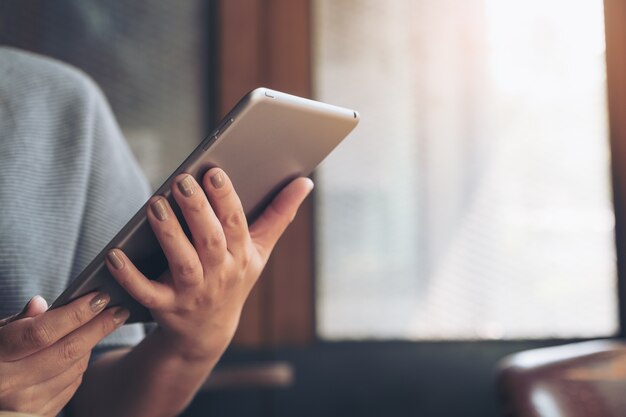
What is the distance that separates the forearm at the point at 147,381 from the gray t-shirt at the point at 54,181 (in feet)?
0.30

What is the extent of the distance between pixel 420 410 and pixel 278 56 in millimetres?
1248

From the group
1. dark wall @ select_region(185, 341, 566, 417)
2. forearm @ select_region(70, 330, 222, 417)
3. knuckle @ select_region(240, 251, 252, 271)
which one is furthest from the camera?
dark wall @ select_region(185, 341, 566, 417)

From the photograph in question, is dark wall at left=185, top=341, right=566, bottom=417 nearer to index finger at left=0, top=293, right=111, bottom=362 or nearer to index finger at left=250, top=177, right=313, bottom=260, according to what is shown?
index finger at left=250, top=177, right=313, bottom=260

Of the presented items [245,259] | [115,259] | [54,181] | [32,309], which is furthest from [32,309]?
[54,181]

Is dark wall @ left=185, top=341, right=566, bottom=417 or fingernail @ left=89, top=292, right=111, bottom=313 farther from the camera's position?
dark wall @ left=185, top=341, right=566, bottom=417

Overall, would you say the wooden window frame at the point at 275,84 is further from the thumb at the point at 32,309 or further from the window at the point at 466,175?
the thumb at the point at 32,309

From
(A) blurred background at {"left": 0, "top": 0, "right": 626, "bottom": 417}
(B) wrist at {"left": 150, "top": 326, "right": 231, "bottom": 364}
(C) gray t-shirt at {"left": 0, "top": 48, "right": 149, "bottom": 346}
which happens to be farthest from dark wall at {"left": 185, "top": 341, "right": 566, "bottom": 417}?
(B) wrist at {"left": 150, "top": 326, "right": 231, "bottom": 364}

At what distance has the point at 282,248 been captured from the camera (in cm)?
190

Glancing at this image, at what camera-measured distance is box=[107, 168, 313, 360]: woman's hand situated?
1.81 feet

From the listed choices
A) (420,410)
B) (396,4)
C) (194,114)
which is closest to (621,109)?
(396,4)

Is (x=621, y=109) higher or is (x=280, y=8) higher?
(x=280, y=8)

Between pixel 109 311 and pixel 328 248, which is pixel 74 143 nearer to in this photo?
pixel 109 311

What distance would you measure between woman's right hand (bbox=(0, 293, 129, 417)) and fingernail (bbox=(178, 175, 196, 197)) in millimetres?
138

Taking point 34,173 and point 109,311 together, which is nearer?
point 109,311
